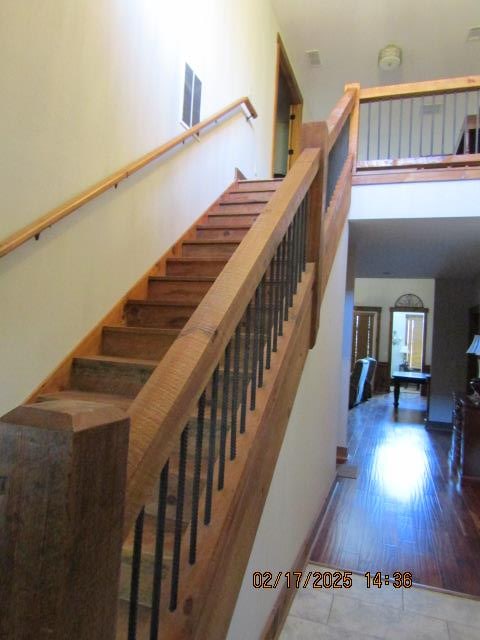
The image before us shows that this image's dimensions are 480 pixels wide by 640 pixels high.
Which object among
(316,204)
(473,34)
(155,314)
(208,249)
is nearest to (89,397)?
(155,314)

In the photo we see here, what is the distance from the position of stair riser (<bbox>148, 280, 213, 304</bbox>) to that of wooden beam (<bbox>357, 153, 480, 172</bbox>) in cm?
180

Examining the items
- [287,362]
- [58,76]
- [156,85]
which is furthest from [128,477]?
[156,85]

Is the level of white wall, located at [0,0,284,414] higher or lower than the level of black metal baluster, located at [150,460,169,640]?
higher

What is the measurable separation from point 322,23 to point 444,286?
411 cm

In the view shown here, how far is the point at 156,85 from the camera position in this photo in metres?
3.14

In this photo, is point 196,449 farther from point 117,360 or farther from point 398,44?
point 398,44

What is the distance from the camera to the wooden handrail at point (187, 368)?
692 millimetres

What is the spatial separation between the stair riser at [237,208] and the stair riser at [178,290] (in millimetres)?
1211

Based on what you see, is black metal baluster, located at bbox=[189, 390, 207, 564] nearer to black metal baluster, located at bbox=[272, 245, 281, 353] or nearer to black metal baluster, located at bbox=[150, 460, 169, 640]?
black metal baluster, located at bbox=[150, 460, 169, 640]

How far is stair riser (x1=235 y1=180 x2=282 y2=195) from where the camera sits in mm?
4175

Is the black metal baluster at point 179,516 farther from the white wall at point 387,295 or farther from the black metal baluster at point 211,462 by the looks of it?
the white wall at point 387,295

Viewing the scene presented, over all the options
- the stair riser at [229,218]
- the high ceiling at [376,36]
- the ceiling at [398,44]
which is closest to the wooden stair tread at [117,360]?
the stair riser at [229,218]

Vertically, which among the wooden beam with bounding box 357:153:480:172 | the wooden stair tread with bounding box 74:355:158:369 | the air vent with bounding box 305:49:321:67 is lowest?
the wooden stair tread with bounding box 74:355:158:369

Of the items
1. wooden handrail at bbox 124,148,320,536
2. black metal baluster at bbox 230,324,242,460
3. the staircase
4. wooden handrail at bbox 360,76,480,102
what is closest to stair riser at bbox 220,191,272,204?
the staircase
